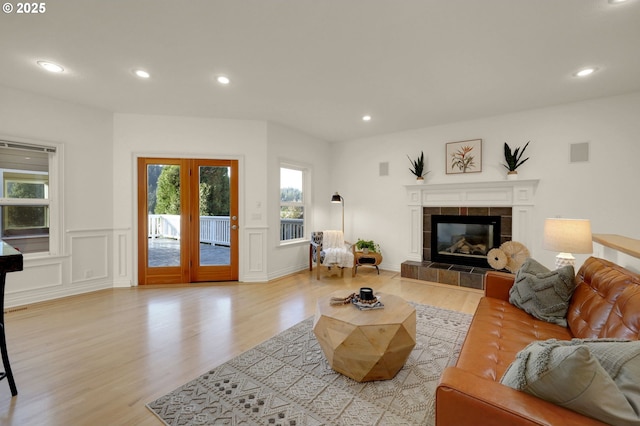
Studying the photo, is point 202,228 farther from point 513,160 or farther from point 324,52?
point 513,160

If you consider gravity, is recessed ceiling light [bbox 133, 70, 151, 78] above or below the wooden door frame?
above

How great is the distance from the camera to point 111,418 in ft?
5.33

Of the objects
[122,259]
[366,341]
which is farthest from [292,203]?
[366,341]

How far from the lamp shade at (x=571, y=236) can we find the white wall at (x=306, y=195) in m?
3.70

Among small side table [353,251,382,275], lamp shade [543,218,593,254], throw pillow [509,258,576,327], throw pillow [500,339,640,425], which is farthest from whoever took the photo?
small side table [353,251,382,275]

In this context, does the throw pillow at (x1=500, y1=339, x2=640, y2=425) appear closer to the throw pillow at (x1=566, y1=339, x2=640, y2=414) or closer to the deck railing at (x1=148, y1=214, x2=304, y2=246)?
the throw pillow at (x1=566, y1=339, x2=640, y2=414)

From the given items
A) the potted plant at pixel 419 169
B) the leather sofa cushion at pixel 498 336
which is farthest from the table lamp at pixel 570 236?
the potted plant at pixel 419 169

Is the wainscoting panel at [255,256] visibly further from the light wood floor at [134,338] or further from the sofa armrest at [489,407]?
the sofa armrest at [489,407]

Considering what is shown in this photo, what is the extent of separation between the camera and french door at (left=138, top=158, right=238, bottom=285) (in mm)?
4391

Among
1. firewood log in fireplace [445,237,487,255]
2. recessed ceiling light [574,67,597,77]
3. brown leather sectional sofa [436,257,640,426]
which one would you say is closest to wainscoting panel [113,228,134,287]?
brown leather sectional sofa [436,257,640,426]

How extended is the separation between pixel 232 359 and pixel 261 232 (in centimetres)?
261

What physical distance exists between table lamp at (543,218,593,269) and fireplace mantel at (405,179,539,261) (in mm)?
1809

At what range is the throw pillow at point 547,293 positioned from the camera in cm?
204

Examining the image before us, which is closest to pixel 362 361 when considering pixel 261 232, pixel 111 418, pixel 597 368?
pixel 597 368
